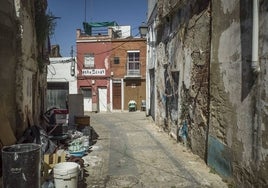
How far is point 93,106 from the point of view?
92.6 feet

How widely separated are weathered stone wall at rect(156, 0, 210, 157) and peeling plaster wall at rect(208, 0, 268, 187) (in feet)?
2.57

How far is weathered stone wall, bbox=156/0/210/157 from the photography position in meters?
8.66

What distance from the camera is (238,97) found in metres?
6.21

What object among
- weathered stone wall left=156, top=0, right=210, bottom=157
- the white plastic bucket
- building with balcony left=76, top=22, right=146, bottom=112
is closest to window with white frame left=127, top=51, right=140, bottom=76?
building with balcony left=76, top=22, right=146, bottom=112

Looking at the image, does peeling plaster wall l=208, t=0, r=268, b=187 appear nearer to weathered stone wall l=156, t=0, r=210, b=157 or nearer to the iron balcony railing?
weathered stone wall l=156, t=0, r=210, b=157

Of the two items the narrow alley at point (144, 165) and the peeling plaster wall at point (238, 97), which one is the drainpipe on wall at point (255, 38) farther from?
the narrow alley at point (144, 165)

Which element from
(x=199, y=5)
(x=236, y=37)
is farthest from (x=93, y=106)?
(x=236, y=37)

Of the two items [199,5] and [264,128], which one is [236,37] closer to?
[264,128]

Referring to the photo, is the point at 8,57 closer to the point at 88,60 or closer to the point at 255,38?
the point at 255,38

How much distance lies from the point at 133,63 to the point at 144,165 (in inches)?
815

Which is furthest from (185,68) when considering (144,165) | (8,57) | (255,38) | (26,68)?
(8,57)

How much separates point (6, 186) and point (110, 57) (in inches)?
948

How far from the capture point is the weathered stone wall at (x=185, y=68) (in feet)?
28.4

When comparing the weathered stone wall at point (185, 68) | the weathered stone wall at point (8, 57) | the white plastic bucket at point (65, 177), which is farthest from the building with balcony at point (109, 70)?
the white plastic bucket at point (65, 177)
